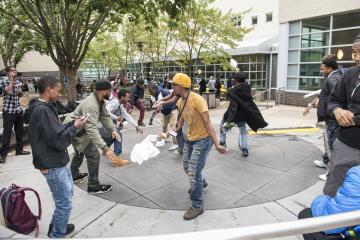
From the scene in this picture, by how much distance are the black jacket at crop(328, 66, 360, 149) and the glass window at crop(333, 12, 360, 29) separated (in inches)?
467

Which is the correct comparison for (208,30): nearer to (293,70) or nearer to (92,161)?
(293,70)

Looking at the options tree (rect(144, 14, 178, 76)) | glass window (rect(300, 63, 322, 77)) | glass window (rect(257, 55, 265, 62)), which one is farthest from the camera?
glass window (rect(257, 55, 265, 62))

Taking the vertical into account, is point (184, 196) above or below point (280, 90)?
below

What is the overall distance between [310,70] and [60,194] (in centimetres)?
1371

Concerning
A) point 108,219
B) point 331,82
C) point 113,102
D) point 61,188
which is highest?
point 331,82

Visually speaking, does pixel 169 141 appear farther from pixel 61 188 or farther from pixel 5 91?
pixel 61 188

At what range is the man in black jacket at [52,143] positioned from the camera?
3.00m

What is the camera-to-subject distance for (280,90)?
15547 millimetres

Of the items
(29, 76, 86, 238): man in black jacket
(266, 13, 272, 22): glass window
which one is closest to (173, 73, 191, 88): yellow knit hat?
(29, 76, 86, 238): man in black jacket

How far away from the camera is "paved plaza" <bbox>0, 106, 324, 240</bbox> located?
12.3 feet

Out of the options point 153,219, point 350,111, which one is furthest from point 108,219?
point 350,111

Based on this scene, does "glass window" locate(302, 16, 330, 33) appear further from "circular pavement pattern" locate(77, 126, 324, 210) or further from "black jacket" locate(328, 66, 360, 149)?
"black jacket" locate(328, 66, 360, 149)

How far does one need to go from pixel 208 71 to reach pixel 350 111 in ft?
85.2

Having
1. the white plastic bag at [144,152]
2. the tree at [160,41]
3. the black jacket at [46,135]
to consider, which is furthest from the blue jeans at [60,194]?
the tree at [160,41]
